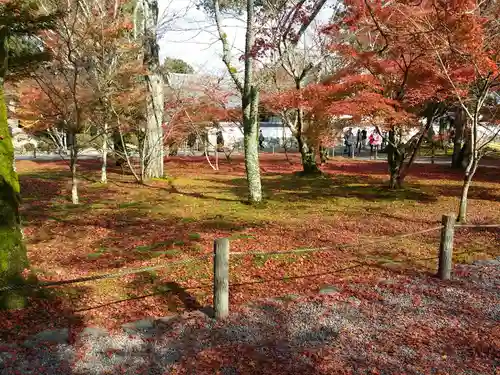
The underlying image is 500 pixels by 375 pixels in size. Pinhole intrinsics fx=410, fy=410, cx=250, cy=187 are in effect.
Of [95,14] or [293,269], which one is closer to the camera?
[293,269]

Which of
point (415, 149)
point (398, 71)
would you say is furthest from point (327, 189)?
point (398, 71)

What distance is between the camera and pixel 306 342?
3.97 metres

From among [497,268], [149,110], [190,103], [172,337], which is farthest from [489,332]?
[190,103]

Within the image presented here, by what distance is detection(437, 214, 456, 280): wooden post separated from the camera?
18.1 ft

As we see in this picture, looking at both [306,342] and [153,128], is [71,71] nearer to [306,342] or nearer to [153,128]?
[153,128]

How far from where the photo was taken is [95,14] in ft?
36.6

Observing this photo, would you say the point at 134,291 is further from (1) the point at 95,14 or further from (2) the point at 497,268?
(1) the point at 95,14

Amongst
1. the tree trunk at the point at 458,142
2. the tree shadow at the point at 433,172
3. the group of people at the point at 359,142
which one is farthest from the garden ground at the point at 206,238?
the group of people at the point at 359,142

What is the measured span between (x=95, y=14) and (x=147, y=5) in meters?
3.72

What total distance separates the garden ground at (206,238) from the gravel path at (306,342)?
16.2 inches

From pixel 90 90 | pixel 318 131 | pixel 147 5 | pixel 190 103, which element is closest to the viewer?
pixel 90 90

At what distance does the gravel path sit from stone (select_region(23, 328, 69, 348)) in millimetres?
18

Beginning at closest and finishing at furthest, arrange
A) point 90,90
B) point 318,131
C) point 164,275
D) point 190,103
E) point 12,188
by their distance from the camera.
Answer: point 12,188, point 164,275, point 90,90, point 318,131, point 190,103

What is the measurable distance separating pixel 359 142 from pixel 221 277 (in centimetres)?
3147
